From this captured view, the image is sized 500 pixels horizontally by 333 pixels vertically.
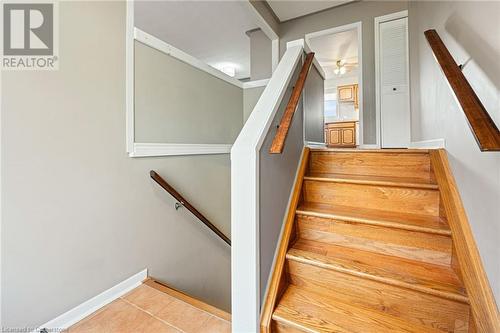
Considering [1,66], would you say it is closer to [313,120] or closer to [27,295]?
[27,295]

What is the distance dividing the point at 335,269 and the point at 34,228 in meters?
1.70

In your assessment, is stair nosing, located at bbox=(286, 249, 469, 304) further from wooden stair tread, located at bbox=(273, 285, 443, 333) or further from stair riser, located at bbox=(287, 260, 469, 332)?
wooden stair tread, located at bbox=(273, 285, 443, 333)

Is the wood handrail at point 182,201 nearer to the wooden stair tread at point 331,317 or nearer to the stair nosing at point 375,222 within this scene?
the stair nosing at point 375,222

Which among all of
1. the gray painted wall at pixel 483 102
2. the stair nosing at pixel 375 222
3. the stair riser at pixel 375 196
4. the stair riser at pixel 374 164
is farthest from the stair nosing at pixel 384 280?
the stair riser at pixel 374 164

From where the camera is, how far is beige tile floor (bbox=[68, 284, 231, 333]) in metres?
1.39

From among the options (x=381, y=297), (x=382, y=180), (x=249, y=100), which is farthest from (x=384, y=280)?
(x=249, y=100)

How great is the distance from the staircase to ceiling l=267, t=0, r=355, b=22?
2.90m

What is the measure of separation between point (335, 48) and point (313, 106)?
10.4 ft

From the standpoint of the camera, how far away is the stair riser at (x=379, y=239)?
1227 mm

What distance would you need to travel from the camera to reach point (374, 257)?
1.32 metres

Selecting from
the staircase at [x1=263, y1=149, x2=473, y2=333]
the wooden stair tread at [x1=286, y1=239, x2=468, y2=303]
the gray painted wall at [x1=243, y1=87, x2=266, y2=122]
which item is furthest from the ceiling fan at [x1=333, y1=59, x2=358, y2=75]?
the wooden stair tread at [x1=286, y1=239, x2=468, y2=303]

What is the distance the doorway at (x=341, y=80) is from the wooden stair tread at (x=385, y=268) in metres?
2.66

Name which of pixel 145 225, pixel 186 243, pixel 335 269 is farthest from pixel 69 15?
pixel 335 269

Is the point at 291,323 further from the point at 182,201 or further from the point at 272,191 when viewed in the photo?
the point at 182,201
